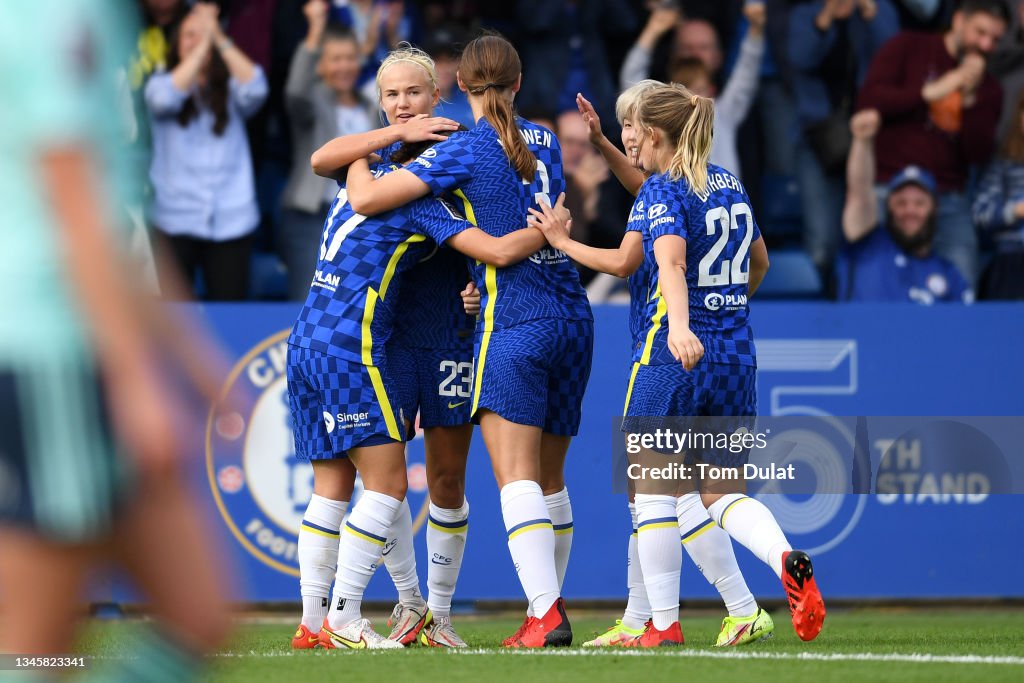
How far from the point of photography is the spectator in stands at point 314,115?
9055mm

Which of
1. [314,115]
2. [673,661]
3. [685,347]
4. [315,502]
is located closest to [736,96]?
[314,115]

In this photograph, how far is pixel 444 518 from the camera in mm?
5621

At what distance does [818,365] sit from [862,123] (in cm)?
224

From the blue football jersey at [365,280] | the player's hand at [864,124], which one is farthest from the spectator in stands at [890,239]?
the blue football jersey at [365,280]

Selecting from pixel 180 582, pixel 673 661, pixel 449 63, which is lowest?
pixel 673 661

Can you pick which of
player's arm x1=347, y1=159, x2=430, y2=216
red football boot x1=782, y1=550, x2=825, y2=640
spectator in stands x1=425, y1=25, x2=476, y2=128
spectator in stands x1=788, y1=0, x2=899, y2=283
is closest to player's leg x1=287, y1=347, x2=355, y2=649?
player's arm x1=347, y1=159, x2=430, y2=216

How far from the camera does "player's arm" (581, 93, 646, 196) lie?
5.83 meters

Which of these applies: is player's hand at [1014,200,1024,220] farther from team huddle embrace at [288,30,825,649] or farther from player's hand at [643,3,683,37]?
team huddle embrace at [288,30,825,649]

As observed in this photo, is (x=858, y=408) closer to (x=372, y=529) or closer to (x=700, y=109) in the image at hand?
(x=700, y=109)

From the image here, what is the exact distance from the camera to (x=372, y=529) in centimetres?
534

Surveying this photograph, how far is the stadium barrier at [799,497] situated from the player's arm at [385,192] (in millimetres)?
2362

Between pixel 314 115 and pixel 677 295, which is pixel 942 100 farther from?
pixel 677 295

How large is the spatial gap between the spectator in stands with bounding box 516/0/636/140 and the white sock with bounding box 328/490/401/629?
14.8 feet

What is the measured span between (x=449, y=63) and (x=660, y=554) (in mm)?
4591
